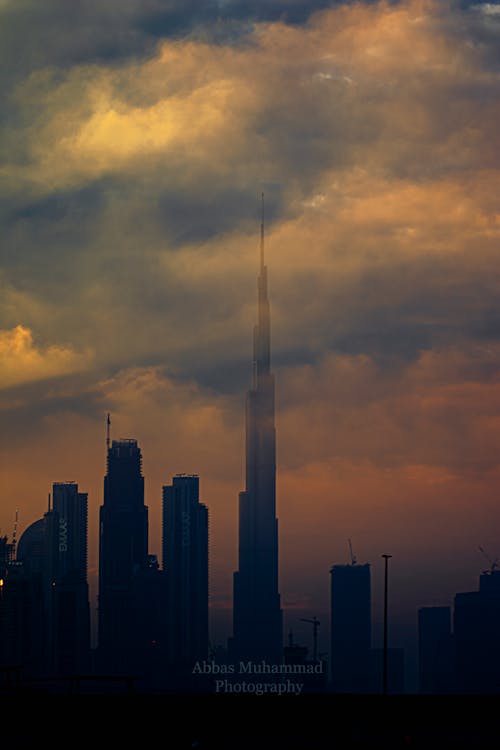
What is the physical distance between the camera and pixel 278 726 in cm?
4388

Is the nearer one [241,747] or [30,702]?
[241,747]

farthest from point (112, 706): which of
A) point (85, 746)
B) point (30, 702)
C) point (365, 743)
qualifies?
point (365, 743)

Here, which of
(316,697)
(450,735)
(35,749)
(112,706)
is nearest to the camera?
(35,749)

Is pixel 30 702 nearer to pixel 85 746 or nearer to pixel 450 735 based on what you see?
pixel 85 746

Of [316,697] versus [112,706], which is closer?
[112,706]

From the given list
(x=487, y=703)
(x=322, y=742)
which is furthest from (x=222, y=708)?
(x=487, y=703)

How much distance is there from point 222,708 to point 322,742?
6793 millimetres

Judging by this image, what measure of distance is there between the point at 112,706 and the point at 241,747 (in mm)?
8255

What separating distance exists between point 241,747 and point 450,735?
24.0ft

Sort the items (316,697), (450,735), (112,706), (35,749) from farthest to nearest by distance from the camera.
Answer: (316,697) → (112,706) → (450,735) → (35,749)

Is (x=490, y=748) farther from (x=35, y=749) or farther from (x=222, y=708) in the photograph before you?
(x=35, y=749)

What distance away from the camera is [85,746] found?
130 ft

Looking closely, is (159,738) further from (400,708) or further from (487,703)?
(487,703)

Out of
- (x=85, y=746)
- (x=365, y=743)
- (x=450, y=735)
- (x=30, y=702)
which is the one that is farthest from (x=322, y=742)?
(x=30, y=702)
